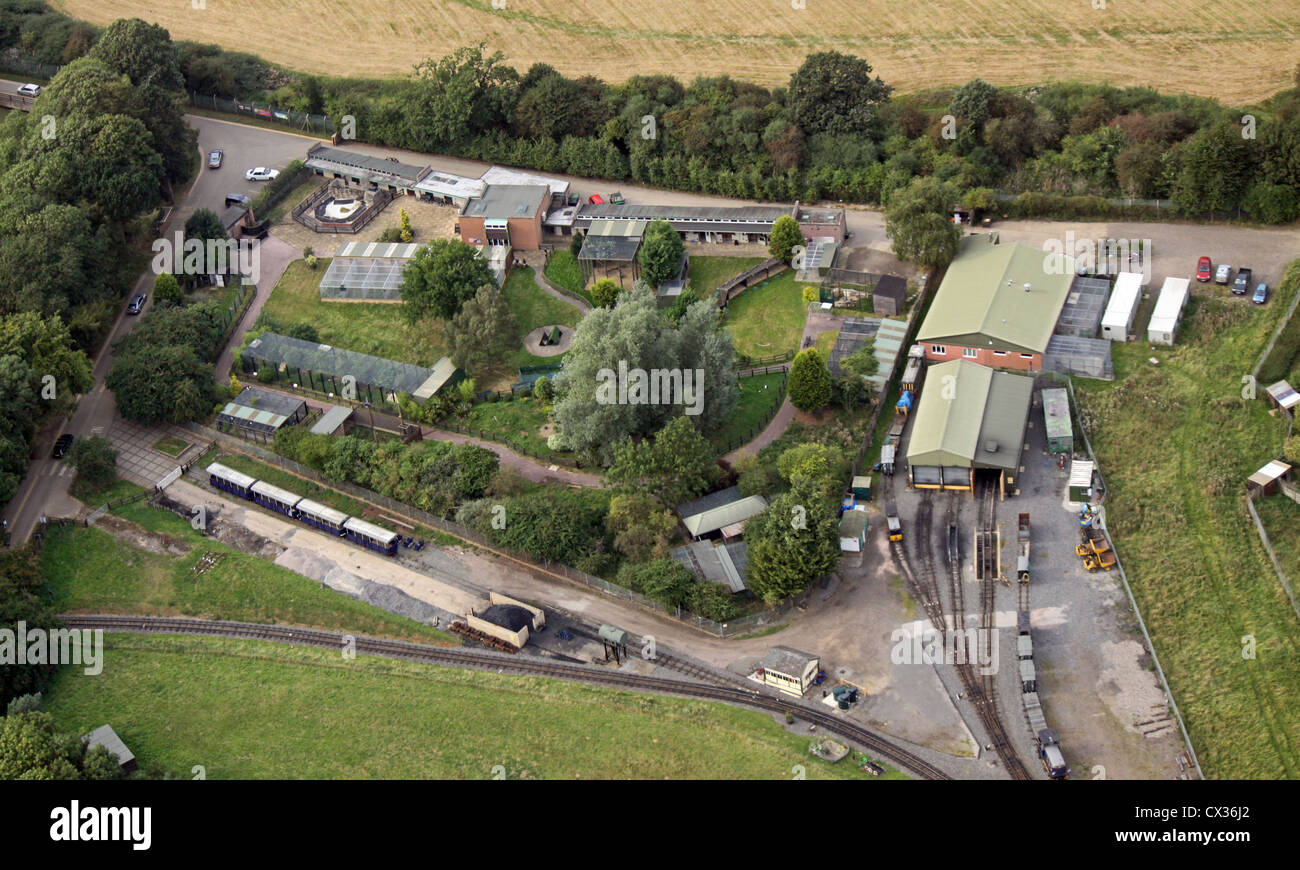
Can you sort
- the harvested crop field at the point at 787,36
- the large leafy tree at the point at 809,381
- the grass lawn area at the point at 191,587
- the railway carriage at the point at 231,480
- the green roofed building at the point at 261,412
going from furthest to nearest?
the harvested crop field at the point at 787,36 < the green roofed building at the point at 261,412 < the large leafy tree at the point at 809,381 < the railway carriage at the point at 231,480 < the grass lawn area at the point at 191,587

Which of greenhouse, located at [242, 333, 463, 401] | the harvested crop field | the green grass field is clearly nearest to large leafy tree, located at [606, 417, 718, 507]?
greenhouse, located at [242, 333, 463, 401]

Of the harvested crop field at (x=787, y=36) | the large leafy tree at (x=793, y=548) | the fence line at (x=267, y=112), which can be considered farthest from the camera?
the fence line at (x=267, y=112)

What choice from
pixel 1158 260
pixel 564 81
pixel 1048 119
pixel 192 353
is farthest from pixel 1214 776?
pixel 564 81

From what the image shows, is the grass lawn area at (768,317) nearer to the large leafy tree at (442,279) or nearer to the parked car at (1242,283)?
the large leafy tree at (442,279)

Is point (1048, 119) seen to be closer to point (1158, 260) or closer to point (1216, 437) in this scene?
point (1158, 260)

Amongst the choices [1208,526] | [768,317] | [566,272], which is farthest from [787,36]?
[1208,526]

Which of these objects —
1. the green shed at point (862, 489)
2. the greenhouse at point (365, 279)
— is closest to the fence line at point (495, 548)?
the green shed at point (862, 489)
